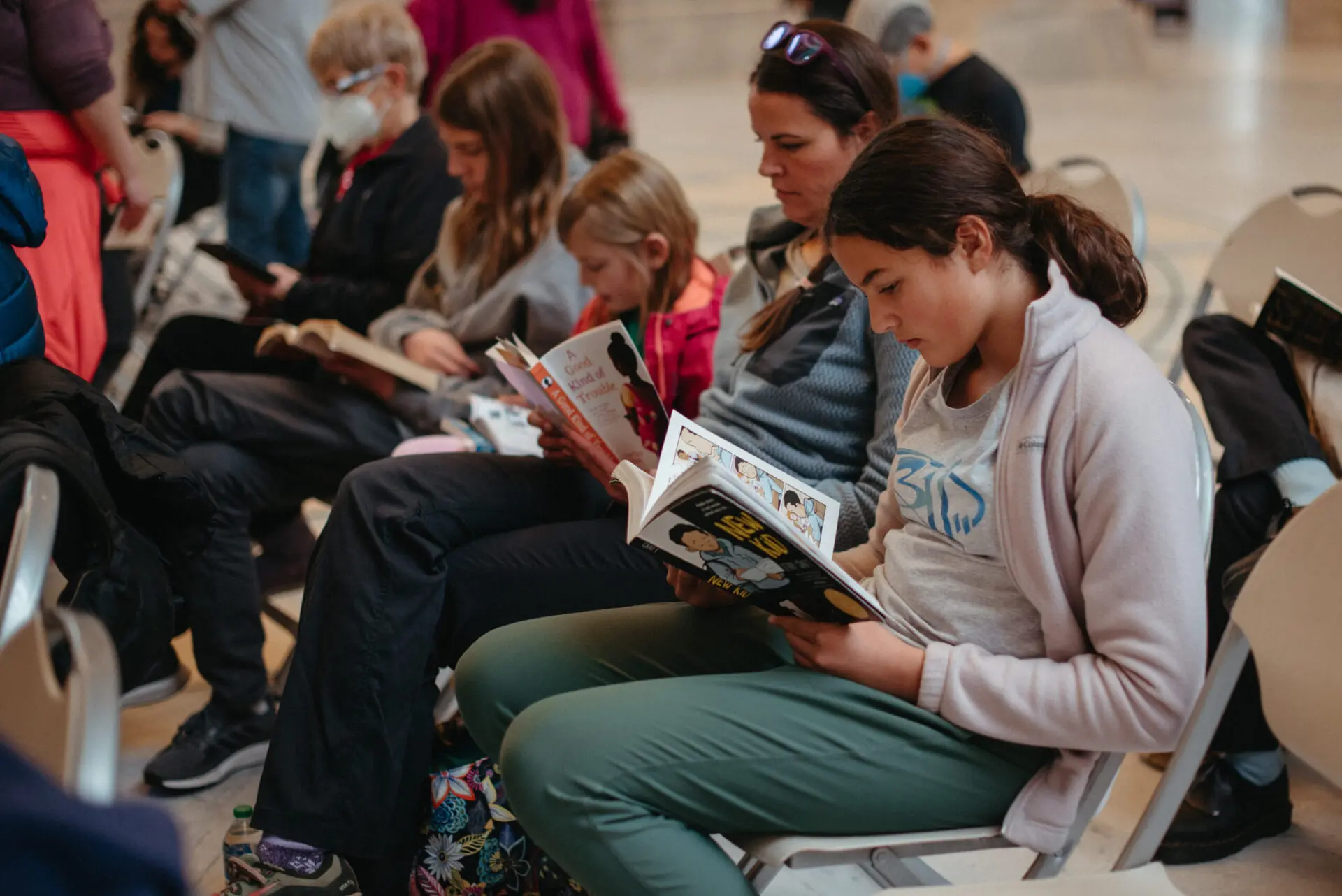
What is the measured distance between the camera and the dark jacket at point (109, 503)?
1.62 m

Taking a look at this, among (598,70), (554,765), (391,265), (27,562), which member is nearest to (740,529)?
(554,765)

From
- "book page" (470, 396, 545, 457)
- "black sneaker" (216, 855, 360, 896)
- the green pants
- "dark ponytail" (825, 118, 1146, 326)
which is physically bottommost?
"black sneaker" (216, 855, 360, 896)

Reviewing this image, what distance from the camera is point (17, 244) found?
1924 mm

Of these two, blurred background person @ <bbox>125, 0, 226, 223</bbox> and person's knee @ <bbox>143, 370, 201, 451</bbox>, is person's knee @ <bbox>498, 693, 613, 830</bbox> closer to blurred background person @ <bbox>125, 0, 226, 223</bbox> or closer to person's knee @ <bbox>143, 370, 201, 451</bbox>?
person's knee @ <bbox>143, 370, 201, 451</bbox>

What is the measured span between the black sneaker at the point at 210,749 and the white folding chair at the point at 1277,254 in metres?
1.95

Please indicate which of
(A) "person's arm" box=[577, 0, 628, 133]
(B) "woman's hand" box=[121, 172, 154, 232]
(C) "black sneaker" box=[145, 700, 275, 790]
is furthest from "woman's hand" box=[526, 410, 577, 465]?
(A) "person's arm" box=[577, 0, 628, 133]

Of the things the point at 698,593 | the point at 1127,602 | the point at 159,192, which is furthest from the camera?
the point at 159,192

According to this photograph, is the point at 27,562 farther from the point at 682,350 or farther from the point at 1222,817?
the point at 1222,817

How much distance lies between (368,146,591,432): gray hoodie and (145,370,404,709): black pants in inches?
4.6

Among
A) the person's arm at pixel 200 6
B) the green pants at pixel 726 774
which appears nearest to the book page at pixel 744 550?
the green pants at pixel 726 774

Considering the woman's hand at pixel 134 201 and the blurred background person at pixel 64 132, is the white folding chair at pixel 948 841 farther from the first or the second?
the woman's hand at pixel 134 201

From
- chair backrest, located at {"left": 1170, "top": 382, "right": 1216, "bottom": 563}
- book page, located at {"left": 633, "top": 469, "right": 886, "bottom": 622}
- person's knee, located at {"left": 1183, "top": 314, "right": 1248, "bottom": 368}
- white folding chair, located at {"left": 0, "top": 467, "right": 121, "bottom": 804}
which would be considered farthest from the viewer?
person's knee, located at {"left": 1183, "top": 314, "right": 1248, "bottom": 368}

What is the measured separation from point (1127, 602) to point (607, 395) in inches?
35.3

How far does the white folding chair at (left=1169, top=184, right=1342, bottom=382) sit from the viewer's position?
246 centimetres
